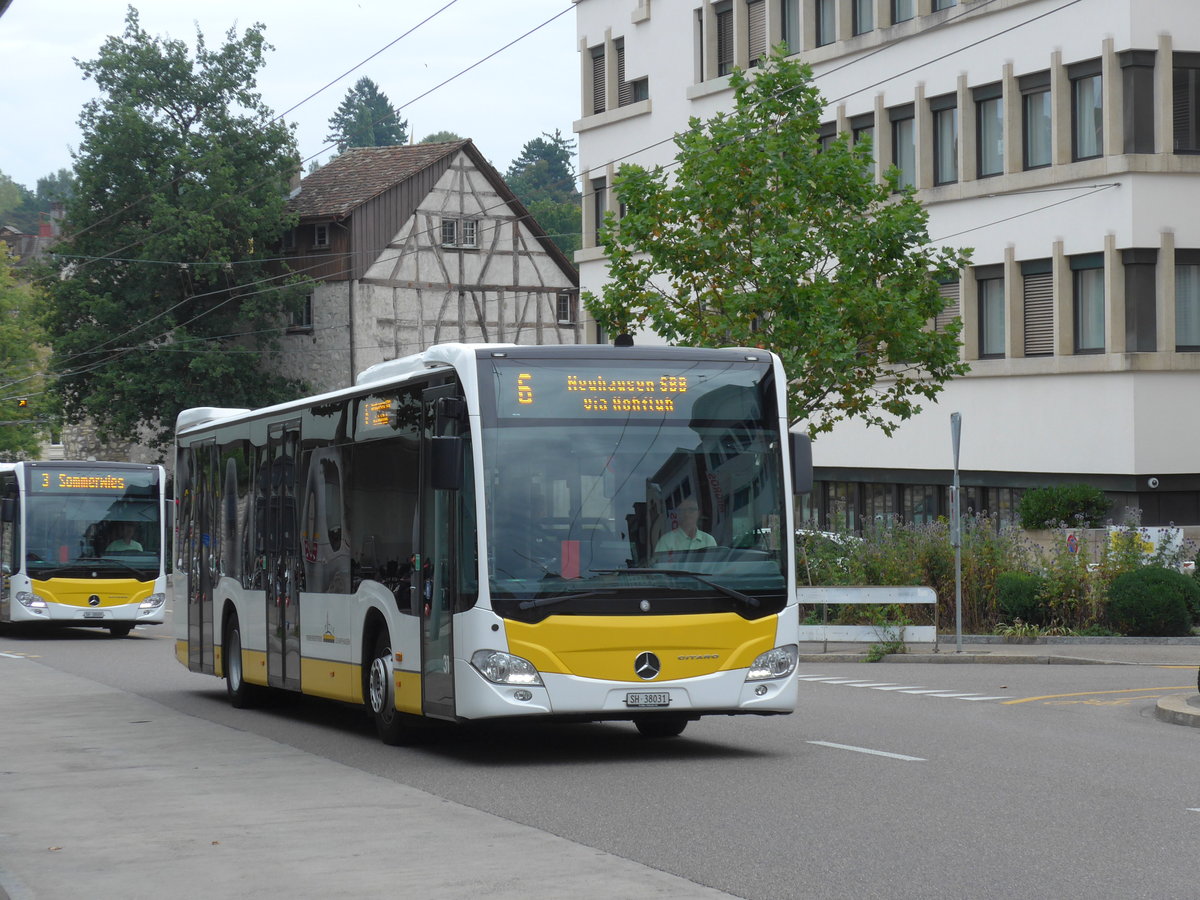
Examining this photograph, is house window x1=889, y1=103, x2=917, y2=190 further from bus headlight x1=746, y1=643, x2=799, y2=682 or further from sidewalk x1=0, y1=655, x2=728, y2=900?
sidewalk x1=0, y1=655, x2=728, y2=900

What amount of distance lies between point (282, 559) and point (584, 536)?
5.21m

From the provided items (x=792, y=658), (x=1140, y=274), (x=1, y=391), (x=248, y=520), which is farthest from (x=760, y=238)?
(x=1, y=391)

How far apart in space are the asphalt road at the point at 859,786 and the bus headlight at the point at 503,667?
601 millimetres

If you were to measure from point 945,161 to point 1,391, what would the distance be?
170ft

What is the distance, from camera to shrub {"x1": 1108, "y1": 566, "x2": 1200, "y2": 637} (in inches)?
1051

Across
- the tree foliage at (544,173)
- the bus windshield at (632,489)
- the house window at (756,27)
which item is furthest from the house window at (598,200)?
the tree foliage at (544,173)

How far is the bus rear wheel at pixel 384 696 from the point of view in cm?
1481

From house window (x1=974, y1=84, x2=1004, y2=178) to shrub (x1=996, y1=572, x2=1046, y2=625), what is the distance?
12.5m

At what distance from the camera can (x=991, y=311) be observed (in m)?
38.6

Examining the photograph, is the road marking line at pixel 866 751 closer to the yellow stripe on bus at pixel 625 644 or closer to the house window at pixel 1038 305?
the yellow stripe on bus at pixel 625 644

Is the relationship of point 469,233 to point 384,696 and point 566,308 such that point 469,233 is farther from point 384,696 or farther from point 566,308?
point 384,696

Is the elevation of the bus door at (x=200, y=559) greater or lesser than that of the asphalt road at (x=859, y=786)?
greater

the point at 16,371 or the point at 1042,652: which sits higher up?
the point at 16,371

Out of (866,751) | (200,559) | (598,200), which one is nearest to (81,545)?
(200,559)
